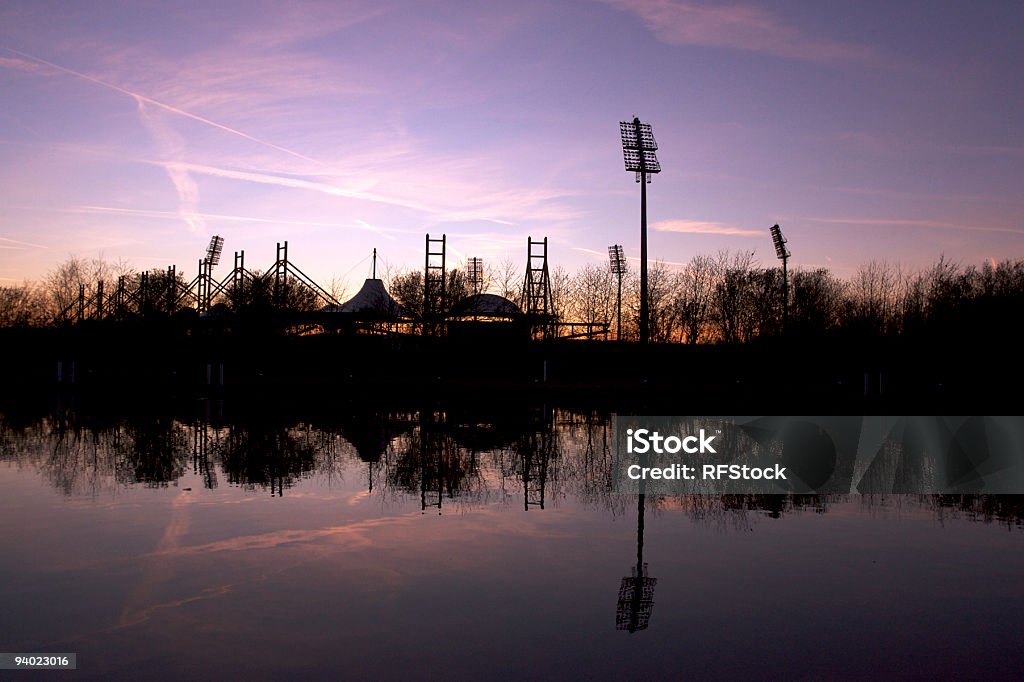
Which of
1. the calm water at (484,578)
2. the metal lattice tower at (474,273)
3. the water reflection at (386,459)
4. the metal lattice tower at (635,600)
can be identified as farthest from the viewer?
the metal lattice tower at (474,273)

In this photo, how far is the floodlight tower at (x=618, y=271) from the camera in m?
78.3

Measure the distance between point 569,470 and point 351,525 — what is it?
6.12m

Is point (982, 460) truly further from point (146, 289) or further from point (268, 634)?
point (146, 289)

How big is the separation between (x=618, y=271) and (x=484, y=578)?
72.3m

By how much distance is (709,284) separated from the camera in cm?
7544

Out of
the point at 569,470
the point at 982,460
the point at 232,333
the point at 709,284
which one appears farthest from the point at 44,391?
the point at 709,284

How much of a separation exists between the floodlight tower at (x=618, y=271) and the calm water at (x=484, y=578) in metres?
63.1

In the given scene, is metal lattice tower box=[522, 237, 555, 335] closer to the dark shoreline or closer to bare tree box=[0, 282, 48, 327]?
the dark shoreline

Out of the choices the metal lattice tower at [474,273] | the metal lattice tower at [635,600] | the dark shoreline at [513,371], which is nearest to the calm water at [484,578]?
the metal lattice tower at [635,600]

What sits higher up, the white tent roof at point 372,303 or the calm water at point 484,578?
the white tent roof at point 372,303

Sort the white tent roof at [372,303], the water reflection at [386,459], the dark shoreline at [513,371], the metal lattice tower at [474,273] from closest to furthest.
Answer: the water reflection at [386,459] < the dark shoreline at [513,371] < the white tent roof at [372,303] < the metal lattice tower at [474,273]

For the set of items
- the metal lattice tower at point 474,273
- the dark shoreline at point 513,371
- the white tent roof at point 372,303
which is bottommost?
the dark shoreline at point 513,371

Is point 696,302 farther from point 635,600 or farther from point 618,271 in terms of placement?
point 635,600

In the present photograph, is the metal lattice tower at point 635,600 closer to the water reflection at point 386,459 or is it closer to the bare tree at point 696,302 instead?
the water reflection at point 386,459
